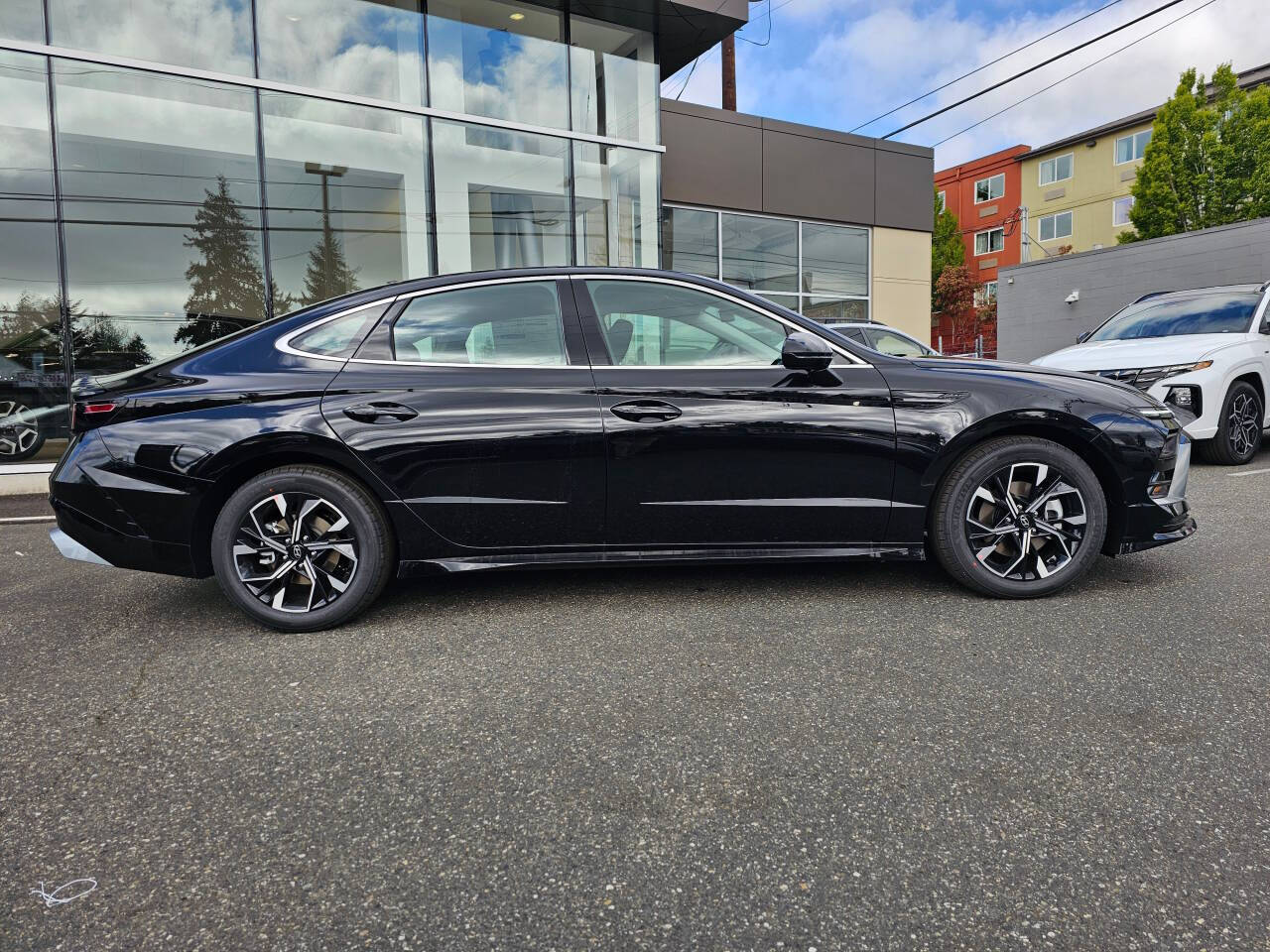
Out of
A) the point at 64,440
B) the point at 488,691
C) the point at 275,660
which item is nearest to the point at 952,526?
the point at 488,691

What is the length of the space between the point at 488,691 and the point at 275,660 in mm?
934

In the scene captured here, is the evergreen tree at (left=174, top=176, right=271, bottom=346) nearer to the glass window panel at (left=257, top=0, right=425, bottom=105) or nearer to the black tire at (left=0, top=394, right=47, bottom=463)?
the glass window panel at (left=257, top=0, right=425, bottom=105)

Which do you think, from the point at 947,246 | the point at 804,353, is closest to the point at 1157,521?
the point at 804,353

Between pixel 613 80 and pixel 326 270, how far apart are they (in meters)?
5.13

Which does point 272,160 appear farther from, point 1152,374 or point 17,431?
point 1152,374

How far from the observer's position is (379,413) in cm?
334

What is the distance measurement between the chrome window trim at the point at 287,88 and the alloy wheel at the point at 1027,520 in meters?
9.57

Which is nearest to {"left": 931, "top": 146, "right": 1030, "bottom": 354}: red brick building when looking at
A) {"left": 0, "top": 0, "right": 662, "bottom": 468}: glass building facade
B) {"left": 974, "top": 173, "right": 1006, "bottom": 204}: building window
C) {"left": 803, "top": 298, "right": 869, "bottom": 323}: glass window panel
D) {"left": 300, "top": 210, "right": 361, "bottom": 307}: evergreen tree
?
{"left": 974, "top": 173, "right": 1006, "bottom": 204}: building window

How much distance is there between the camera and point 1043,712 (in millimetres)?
2445

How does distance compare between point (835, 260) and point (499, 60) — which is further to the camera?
point (835, 260)

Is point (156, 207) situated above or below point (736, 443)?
above

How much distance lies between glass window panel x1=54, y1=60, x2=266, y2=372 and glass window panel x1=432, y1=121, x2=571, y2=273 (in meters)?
2.37

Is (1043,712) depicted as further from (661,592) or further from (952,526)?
(661,592)

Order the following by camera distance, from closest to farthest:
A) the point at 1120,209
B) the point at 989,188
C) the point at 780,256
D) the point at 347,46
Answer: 1. the point at 347,46
2. the point at 780,256
3. the point at 1120,209
4. the point at 989,188
